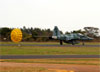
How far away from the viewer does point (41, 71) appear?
14.4 m

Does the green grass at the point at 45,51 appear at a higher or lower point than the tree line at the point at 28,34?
lower

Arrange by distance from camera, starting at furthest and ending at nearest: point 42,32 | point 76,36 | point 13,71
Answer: point 42,32, point 76,36, point 13,71

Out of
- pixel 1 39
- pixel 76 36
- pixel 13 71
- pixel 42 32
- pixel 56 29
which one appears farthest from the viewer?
pixel 42 32

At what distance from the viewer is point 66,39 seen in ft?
220

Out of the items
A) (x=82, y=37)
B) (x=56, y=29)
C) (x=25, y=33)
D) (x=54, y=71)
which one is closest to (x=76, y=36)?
(x=82, y=37)

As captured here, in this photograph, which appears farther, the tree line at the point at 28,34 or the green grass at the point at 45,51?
the tree line at the point at 28,34

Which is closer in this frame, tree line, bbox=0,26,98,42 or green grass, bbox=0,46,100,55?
green grass, bbox=0,46,100,55

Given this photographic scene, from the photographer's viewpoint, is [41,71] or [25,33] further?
[25,33]

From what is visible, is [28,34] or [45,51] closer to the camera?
[45,51]

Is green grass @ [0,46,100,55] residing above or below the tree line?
below

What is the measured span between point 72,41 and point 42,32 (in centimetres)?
4292

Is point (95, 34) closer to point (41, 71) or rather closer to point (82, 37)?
point (82, 37)

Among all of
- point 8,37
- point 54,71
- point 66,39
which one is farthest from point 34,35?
point 54,71

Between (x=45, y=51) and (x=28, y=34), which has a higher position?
(x=28, y=34)
